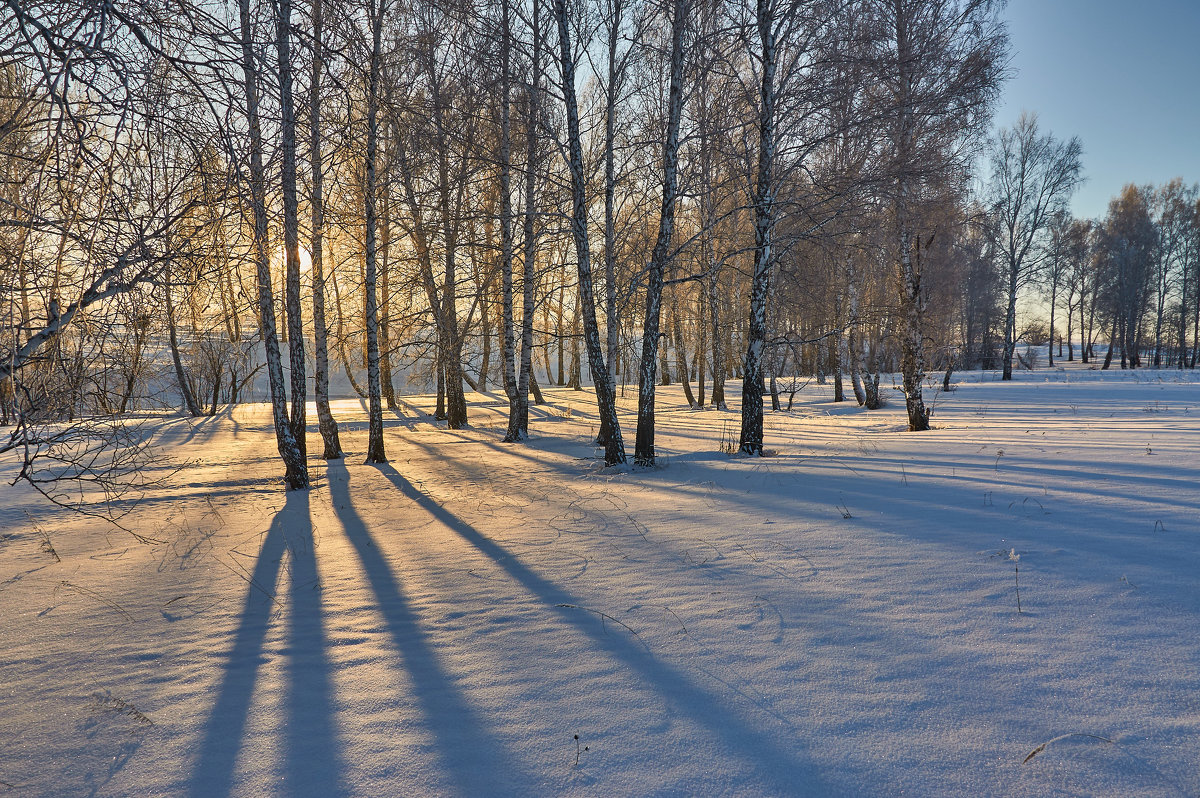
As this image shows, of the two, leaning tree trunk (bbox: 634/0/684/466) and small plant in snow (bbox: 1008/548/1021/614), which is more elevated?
leaning tree trunk (bbox: 634/0/684/466)

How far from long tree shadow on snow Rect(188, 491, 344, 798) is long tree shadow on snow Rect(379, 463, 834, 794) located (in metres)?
1.46

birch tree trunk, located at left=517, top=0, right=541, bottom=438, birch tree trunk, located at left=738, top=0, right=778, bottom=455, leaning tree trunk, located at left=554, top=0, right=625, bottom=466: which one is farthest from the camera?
birch tree trunk, located at left=517, top=0, right=541, bottom=438

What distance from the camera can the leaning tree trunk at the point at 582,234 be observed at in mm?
8516

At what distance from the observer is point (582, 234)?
887 cm

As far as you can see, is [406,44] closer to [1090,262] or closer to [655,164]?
[655,164]

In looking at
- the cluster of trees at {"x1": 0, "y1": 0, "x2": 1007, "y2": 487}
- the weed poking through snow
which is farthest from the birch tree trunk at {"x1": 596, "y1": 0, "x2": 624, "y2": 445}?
the weed poking through snow

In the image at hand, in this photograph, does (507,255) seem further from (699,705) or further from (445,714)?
(699,705)

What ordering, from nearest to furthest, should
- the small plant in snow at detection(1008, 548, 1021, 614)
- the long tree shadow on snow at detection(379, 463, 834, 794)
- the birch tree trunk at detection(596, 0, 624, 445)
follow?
the long tree shadow on snow at detection(379, 463, 834, 794) < the small plant in snow at detection(1008, 548, 1021, 614) < the birch tree trunk at detection(596, 0, 624, 445)

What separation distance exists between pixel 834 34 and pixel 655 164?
4539mm

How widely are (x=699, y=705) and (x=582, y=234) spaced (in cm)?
727

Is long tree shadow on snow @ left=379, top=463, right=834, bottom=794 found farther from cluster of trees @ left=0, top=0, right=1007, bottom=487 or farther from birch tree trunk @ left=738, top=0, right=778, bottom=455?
birch tree trunk @ left=738, top=0, right=778, bottom=455

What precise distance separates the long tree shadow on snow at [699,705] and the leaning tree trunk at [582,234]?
15.1 ft

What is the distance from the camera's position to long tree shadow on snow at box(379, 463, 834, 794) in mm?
2309

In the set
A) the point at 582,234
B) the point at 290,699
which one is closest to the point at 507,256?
the point at 582,234
